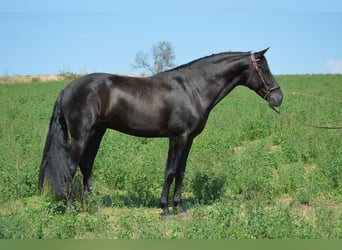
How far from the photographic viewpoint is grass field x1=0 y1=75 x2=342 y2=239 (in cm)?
552

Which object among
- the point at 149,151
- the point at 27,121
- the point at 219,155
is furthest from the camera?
the point at 27,121

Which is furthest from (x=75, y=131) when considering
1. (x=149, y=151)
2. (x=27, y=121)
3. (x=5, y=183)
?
(x=27, y=121)

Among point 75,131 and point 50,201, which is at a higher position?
point 75,131

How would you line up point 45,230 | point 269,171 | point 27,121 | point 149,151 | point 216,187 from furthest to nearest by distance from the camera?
point 27,121
point 149,151
point 269,171
point 216,187
point 45,230

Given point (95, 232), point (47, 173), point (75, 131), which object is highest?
point (75, 131)

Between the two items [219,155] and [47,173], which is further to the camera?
[219,155]

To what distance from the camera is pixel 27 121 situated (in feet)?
54.0

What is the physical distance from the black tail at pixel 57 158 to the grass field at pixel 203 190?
286mm

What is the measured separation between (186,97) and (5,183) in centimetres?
358

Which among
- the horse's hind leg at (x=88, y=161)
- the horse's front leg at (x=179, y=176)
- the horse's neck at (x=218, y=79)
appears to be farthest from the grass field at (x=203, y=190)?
the horse's neck at (x=218, y=79)

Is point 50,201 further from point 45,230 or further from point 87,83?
point 87,83

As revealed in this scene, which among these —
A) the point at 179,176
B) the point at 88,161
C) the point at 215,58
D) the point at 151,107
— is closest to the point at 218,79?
the point at 215,58

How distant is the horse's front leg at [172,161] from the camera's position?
7.00m

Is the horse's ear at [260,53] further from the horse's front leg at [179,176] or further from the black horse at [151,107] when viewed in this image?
the horse's front leg at [179,176]
